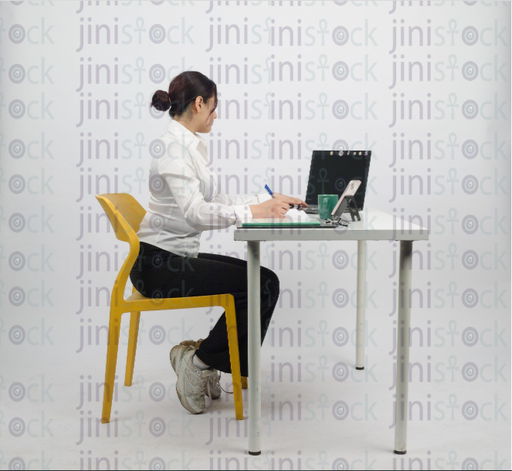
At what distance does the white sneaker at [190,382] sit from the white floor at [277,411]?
0.14ft

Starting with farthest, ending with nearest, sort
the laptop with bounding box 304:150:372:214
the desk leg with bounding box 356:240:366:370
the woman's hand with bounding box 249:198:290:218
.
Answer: the desk leg with bounding box 356:240:366:370 → the laptop with bounding box 304:150:372:214 → the woman's hand with bounding box 249:198:290:218

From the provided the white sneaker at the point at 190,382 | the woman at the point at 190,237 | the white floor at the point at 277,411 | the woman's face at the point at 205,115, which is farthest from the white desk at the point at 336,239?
the woman's face at the point at 205,115

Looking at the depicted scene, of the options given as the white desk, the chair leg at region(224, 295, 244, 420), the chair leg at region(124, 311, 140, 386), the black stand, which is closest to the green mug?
the black stand

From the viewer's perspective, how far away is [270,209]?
2008 millimetres

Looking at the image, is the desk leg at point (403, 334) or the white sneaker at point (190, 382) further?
the white sneaker at point (190, 382)

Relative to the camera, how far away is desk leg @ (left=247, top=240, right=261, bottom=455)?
183cm

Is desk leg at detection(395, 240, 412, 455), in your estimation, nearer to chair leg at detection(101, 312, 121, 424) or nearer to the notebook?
the notebook

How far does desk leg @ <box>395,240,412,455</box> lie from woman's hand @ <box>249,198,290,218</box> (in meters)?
0.38

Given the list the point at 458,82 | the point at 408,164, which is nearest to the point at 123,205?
the point at 408,164

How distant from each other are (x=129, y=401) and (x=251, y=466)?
691mm

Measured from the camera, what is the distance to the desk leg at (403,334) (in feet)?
5.98

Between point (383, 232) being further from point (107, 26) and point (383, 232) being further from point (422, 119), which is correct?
point (107, 26)

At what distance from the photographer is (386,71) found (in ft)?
11.4

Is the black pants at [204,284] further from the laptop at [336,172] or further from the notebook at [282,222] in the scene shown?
the laptop at [336,172]
